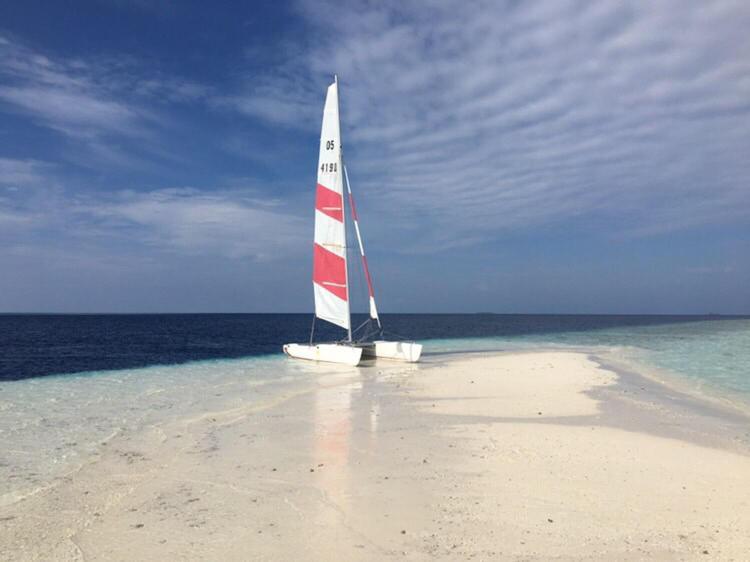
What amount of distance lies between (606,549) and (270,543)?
133 inches

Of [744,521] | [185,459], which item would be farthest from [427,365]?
[744,521]

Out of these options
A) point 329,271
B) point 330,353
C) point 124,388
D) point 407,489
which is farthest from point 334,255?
point 407,489

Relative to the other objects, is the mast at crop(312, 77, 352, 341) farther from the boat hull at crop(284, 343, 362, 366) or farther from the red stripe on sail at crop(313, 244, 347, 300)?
the boat hull at crop(284, 343, 362, 366)

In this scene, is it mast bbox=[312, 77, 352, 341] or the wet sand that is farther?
mast bbox=[312, 77, 352, 341]

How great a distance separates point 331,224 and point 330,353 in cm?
598

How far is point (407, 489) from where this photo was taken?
689 centimetres

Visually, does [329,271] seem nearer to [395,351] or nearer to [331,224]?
[331,224]

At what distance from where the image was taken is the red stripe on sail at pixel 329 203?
2348 cm

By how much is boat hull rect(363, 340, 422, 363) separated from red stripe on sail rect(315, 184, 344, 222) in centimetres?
628

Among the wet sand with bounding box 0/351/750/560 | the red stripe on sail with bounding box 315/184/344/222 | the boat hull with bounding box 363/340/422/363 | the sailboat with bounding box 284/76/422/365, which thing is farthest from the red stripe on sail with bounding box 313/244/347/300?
the wet sand with bounding box 0/351/750/560

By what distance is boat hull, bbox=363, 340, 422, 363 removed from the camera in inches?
950

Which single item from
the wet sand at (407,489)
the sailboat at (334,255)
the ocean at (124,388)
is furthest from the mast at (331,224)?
the wet sand at (407,489)

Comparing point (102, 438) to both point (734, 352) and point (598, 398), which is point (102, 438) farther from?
point (734, 352)

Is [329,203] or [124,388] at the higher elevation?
[329,203]
